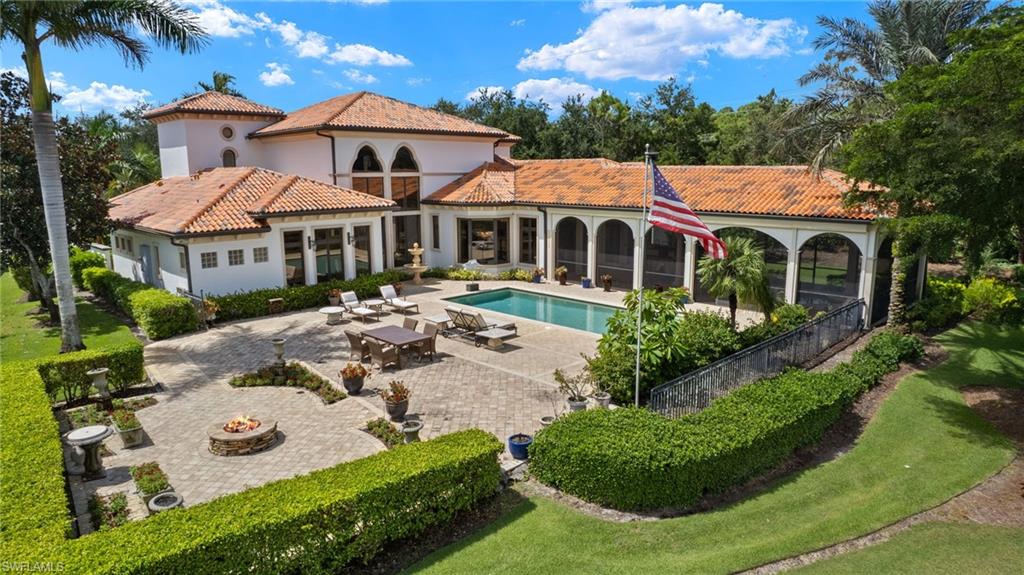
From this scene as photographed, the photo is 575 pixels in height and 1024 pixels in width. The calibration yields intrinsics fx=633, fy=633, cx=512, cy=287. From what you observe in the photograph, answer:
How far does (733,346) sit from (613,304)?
30.0 ft

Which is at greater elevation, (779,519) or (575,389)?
(575,389)

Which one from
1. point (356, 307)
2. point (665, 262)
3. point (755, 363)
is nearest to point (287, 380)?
point (356, 307)

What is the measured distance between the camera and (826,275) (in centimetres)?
2309

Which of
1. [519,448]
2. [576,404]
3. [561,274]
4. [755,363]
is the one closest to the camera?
[519,448]

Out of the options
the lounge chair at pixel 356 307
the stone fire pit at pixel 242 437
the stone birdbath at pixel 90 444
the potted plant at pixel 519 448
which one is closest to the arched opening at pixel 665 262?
the lounge chair at pixel 356 307

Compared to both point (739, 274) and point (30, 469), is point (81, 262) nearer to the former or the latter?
point (30, 469)

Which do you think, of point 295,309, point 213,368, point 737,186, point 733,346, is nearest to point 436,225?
point 295,309

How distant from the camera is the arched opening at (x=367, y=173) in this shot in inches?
1202

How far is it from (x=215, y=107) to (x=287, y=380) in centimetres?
2245

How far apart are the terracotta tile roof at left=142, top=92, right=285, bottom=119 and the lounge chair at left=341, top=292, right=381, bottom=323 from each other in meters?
14.9

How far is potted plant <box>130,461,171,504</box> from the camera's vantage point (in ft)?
33.0

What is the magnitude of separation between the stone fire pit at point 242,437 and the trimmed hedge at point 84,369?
456cm

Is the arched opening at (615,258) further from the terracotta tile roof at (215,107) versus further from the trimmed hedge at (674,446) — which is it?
the terracotta tile roof at (215,107)

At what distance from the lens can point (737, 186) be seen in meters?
25.2
